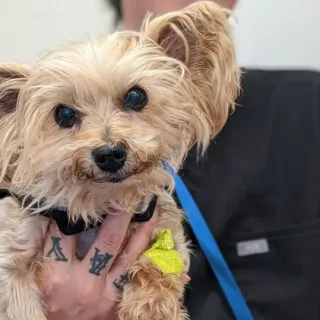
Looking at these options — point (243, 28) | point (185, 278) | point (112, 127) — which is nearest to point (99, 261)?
point (185, 278)

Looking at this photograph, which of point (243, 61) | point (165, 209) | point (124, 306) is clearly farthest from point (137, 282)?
point (243, 61)

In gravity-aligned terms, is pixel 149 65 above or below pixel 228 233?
above

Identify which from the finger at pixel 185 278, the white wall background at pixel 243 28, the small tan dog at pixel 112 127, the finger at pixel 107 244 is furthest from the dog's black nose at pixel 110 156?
the white wall background at pixel 243 28

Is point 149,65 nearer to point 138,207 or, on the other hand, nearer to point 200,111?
point 200,111

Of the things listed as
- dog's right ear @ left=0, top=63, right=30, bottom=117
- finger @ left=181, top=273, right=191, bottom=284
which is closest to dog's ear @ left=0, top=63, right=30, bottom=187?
dog's right ear @ left=0, top=63, right=30, bottom=117

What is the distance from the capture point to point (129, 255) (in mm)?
1042

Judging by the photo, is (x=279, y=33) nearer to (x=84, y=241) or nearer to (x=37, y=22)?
(x=37, y=22)

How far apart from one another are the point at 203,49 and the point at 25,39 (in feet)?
3.08

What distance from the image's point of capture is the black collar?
1023 millimetres

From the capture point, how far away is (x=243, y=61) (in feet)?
5.74

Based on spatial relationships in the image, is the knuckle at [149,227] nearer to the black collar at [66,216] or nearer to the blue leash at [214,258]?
the black collar at [66,216]

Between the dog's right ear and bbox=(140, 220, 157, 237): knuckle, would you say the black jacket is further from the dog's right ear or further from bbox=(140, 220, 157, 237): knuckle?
the dog's right ear

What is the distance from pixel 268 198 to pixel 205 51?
41 centimetres

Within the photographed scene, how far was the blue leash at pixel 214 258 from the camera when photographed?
45.9 inches
